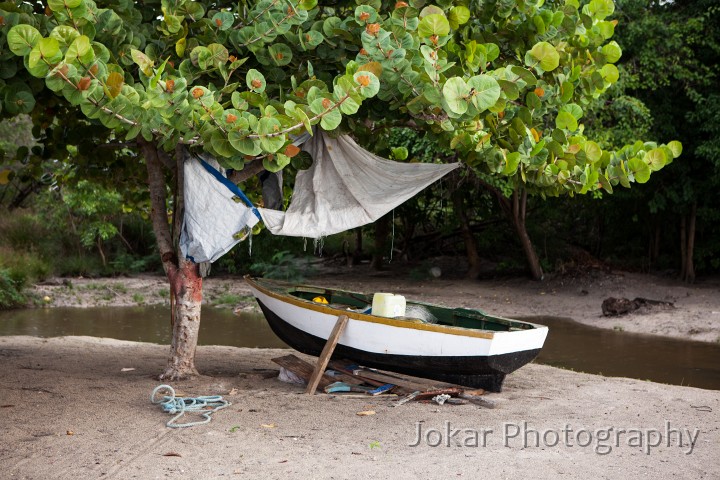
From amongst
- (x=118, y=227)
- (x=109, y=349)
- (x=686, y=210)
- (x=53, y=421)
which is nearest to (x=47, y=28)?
(x=53, y=421)

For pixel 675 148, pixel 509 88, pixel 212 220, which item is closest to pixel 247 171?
pixel 212 220

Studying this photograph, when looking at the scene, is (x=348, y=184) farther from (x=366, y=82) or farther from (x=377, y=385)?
(x=366, y=82)

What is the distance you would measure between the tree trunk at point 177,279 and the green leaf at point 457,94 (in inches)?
118

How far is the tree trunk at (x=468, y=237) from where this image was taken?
17.6 m

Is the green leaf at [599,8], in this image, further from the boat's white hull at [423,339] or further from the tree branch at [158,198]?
the tree branch at [158,198]

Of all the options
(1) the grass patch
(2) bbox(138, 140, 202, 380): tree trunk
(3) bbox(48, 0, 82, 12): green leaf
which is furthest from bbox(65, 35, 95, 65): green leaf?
(1) the grass patch

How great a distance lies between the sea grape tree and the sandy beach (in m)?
1.21

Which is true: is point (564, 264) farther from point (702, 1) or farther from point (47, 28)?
point (47, 28)

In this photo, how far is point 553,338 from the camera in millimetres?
12633

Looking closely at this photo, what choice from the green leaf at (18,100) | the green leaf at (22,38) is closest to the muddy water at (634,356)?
the green leaf at (18,100)

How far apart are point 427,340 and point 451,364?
1.00 ft

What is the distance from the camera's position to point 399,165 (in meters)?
7.25

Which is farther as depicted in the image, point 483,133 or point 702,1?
point 702,1

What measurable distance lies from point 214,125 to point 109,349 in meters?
5.32
